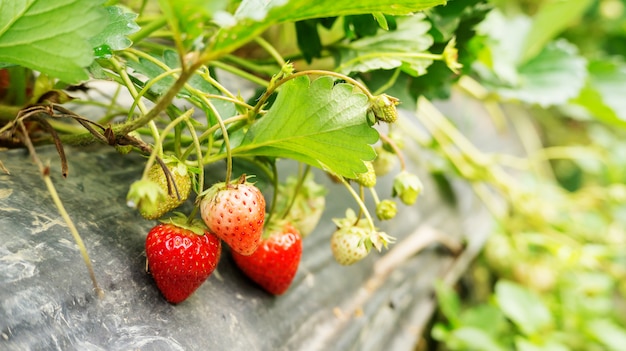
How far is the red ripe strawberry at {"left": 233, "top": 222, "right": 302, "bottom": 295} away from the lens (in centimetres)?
58

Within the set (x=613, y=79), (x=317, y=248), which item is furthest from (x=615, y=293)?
(x=317, y=248)

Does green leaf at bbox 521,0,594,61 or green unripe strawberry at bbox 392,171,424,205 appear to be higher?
green unripe strawberry at bbox 392,171,424,205

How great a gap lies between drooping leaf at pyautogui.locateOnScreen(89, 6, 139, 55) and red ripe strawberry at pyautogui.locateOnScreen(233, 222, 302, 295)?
25cm

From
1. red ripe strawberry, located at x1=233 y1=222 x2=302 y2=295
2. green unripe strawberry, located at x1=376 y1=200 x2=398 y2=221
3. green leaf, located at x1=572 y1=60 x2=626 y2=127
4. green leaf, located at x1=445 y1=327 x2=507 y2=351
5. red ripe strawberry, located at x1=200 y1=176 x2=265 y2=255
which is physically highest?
red ripe strawberry, located at x1=200 y1=176 x2=265 y2=255

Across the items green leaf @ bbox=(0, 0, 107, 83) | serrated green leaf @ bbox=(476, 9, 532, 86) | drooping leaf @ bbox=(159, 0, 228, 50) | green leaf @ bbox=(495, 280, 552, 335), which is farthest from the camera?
green leaf @ bbox=(495, 280, 552, 335)

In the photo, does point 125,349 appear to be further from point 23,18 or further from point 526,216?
point 526,216

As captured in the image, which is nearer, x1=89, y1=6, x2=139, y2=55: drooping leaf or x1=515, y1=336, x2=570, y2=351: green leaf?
x1=89, y1=6, x2=139, y2=55: drooping leaf

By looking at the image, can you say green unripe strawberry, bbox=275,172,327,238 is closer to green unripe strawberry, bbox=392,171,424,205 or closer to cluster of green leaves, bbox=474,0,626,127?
green unripe strawberry, bbox=392,171,424,205

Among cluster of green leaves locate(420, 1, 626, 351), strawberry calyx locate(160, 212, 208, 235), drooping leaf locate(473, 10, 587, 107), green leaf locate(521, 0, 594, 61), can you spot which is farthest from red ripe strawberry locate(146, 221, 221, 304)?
green leaf locate(521, 0, 594, 61)

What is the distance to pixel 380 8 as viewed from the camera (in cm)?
42

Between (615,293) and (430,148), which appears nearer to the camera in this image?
(430,148)

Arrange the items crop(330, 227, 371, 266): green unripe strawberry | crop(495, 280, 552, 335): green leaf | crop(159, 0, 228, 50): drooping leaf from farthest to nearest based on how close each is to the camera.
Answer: crop(495, 280, 552, 335): green leaf → crop(330, 227, 371, 266): green unripe strawberry → crop(159, 0, 228, 50): drooping leaf

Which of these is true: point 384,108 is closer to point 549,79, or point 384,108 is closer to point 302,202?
point 302,202

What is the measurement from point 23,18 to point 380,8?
279mm
